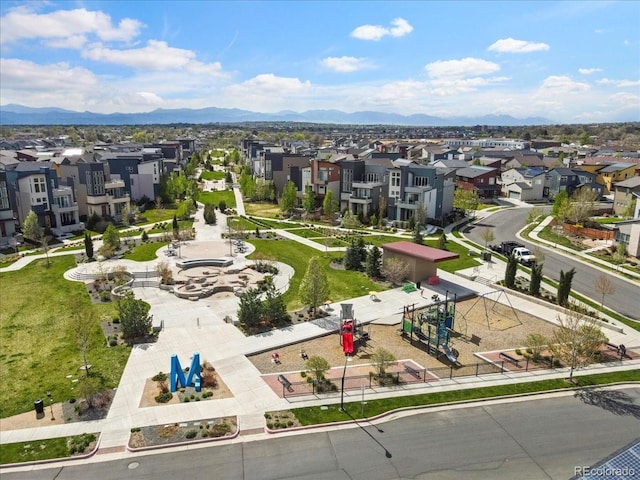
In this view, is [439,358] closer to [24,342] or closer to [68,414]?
[68,414]

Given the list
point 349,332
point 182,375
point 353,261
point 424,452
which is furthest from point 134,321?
point 353,261

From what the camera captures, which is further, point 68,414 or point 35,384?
point 35,384

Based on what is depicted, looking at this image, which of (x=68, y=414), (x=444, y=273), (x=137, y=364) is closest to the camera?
(x=68, y=414)

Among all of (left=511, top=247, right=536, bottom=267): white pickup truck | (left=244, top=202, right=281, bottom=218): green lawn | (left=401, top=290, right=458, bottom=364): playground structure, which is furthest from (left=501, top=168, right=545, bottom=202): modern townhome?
(left=401, top=290, right=458, bottom=364): playground structure

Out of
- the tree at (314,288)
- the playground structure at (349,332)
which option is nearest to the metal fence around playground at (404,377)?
the playground structure at (349,332)

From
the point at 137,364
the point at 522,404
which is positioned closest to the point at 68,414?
the point at 137,364
